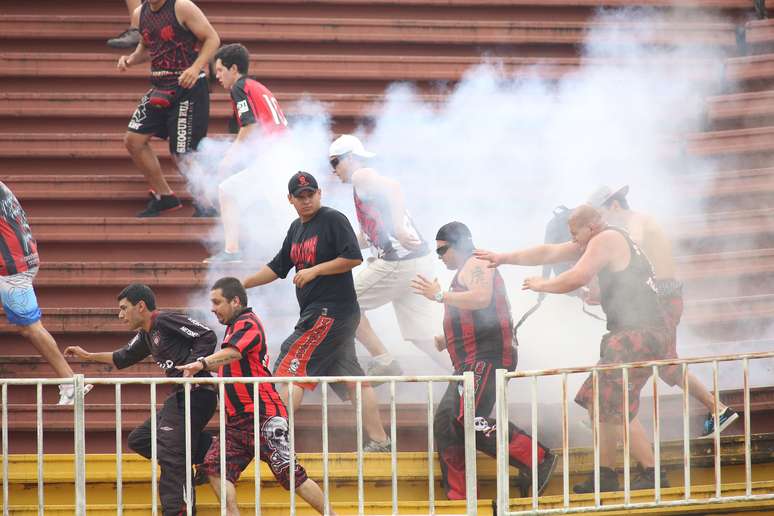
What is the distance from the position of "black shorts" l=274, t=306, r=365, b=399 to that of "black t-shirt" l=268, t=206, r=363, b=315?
0.07 metres

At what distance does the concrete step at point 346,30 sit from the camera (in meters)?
10.7

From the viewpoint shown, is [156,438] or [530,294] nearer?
[156,438]

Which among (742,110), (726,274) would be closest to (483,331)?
(726,274)

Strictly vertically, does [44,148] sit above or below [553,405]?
above

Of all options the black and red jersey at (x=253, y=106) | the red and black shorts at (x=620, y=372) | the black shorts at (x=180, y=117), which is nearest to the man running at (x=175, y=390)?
the red and black shorts at (x=620, y=372)

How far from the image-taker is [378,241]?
7.41 meters

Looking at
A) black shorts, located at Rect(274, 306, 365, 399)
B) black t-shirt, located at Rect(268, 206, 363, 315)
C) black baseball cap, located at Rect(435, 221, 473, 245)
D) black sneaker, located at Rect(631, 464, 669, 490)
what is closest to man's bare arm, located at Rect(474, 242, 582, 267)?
black baseball cap, located at Rect(435, 221, 473, 245)

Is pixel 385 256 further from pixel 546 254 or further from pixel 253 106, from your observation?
pixel 253 106

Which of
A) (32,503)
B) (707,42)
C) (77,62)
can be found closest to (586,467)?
(32,503)

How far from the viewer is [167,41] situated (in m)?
8.77

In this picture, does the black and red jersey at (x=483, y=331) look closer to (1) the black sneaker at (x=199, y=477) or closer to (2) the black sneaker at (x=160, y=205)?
(1) the black sneaker at (x=199, y=477)

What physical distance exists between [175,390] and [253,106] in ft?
8.45

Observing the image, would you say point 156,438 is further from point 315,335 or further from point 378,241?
point 378,241

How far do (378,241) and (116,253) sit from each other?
2434 millimetres
